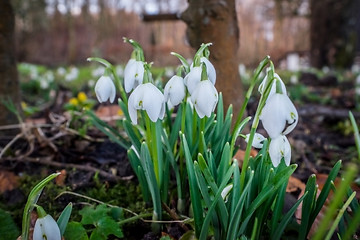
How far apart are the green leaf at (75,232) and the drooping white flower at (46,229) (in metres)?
0.13

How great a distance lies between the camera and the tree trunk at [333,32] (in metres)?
8.30

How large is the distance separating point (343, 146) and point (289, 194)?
1310mm

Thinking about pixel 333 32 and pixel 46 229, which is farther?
pixel 333 32

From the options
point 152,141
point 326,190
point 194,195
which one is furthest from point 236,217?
point 152,141

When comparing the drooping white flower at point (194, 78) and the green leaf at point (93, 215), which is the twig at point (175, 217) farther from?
the drooping white flower at point (194, 78)

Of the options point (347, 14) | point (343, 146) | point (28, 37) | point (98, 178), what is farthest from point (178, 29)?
point (98, 178)

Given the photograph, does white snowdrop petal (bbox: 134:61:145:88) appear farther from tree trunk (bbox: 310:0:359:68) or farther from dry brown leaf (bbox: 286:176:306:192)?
tree trunk (bbox: 310:0:359:68)

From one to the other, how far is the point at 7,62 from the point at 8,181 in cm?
79

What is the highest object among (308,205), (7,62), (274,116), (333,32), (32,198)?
(333,32)

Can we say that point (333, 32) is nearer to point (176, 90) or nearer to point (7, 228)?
point (176, 90)

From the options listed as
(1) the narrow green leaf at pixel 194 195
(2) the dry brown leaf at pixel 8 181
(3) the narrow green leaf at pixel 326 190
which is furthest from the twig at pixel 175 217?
(2) the dry brown leaf at pixel 8 181

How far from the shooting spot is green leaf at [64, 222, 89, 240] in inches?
41.5

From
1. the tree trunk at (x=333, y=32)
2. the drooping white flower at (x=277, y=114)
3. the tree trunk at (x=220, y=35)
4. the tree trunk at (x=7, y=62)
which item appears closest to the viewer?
the drooping white flower at (x=277, y=114)

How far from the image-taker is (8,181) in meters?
1.63
